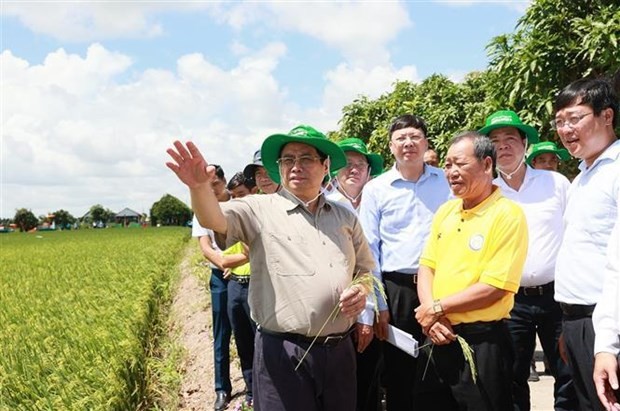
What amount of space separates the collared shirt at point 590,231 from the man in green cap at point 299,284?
2.69 feet

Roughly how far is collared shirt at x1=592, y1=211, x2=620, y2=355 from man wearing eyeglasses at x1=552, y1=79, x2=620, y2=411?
40 cm

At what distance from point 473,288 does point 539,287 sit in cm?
84

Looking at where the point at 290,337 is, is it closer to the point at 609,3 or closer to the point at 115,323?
the point at 115,323

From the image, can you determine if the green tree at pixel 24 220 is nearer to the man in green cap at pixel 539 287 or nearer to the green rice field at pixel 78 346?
the green rice field at pixel 78 346

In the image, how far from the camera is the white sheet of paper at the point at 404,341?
2.66 metres

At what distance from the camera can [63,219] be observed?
105500 mm

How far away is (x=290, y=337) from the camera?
2.33 metres

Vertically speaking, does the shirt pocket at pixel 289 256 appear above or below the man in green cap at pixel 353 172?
below

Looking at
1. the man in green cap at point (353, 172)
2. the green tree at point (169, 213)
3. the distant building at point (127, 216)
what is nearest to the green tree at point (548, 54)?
the man in green cap at point (353, 172)

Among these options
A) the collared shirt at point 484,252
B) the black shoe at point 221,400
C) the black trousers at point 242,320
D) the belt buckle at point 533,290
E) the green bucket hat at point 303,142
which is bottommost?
the black shoe at point 221,400

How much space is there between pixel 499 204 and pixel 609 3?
3592 mm

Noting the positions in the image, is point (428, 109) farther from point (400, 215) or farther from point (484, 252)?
point (484, 252)

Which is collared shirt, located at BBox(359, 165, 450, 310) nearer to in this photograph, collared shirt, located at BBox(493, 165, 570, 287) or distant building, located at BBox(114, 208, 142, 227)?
collared shirt, located at BBox(493, 165, 570, 287)

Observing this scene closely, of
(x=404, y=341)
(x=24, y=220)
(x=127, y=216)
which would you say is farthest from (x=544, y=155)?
(x=127, y=216)
